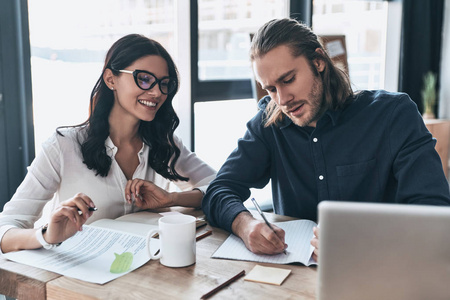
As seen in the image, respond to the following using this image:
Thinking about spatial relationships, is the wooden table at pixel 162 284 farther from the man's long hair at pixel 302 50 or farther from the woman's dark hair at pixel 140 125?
the man's long hair at pixel 302 50

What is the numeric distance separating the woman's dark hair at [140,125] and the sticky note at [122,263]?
556 mm

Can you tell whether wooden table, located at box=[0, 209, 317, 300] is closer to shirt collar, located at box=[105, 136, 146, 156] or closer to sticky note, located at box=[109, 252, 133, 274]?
sticky note, located at box=[109, 252, 133, 274]

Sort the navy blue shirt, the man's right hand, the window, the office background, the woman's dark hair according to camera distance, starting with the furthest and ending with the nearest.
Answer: the window → the office background → the woman's dark hair → the navy blue shirt → the man's right hand

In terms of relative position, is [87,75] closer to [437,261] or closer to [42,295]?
[42,295]

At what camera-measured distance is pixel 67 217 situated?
116 centimetres

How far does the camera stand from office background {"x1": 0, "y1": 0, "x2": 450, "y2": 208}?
7.24 feet

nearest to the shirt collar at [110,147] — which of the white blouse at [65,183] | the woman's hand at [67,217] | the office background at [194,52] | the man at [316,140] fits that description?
the white blouse at [65,183]

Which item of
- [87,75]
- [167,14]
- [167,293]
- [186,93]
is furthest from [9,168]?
[167,293]

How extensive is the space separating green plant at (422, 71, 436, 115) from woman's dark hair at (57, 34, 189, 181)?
9.03 ft

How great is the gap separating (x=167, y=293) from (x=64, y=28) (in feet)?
6.13

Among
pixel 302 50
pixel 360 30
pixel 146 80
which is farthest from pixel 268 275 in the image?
pixel 360 30

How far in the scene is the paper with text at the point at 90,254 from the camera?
40.8 inches

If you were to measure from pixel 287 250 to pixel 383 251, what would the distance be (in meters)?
0.46

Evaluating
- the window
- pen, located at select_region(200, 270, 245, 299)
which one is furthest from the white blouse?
the window
